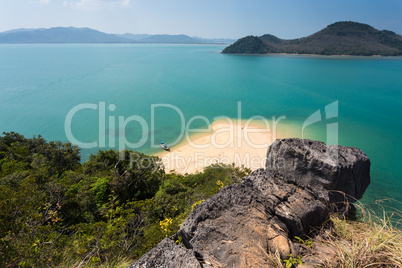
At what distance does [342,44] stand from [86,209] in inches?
7384

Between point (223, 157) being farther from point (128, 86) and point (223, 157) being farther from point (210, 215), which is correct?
A: point (128, 86)

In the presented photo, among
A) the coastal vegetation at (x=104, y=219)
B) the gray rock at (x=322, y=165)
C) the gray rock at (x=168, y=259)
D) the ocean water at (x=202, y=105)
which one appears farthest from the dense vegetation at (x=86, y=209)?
the ocean water at (x=202, y=105)

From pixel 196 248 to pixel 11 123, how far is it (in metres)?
44.8

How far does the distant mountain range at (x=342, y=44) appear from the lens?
13600 centimetres

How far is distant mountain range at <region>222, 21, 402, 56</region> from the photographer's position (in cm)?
13600

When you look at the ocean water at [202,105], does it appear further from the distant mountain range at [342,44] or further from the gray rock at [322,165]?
the distant mountain range at [342,44]

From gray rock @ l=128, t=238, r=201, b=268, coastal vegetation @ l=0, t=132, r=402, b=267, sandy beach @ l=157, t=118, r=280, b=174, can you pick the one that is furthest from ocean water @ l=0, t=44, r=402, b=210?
gray rock @ l=128, t=238, r=201, b=268

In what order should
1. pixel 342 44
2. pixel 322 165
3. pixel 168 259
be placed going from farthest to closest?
pixel 342 44 → pixel 322 165 → pixel 168 259

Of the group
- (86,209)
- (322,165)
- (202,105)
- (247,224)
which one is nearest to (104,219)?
(86,209)

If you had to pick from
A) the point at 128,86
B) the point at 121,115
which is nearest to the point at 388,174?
the point at 121,115

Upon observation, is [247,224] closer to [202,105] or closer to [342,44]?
[202,105]

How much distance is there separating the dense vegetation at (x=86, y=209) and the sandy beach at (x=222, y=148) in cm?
464

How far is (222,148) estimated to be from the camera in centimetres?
2528

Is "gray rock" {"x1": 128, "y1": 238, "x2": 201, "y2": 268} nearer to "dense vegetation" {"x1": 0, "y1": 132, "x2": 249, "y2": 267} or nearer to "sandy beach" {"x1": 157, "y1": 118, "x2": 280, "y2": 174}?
"dense vegetation" {"x1": 0, "y1": 132, "x2": 249, "y2": 267}
